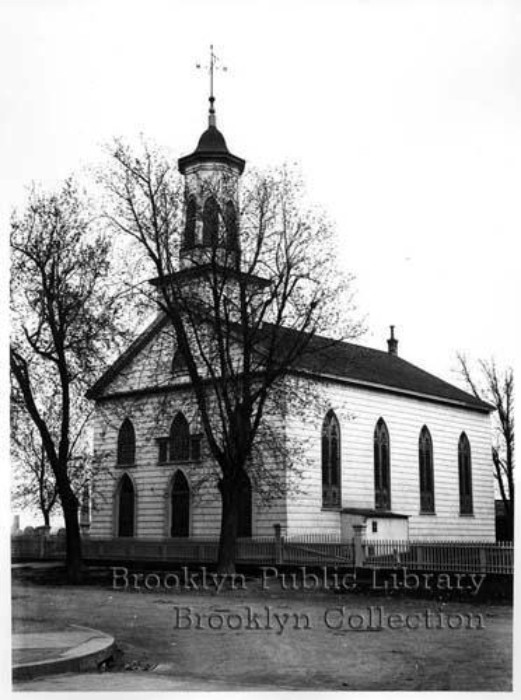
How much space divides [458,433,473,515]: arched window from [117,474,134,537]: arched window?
15.0 m

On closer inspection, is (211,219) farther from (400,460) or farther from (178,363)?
(400,460)

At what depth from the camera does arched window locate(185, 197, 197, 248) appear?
24.6 metres

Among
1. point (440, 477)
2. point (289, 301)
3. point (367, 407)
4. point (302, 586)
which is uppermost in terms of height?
point (289, 301)

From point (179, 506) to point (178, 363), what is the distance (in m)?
10.0

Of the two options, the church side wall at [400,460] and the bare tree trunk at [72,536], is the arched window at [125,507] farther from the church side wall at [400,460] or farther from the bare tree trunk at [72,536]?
the bare tree trunk at [72,536]

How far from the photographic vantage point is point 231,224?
957 inches

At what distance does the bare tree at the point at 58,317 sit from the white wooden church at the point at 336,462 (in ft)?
17.8

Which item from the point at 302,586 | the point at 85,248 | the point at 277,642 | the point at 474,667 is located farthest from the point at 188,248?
the point at 474,667

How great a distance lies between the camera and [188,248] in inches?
966

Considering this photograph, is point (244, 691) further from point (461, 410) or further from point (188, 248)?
point (461, 410)

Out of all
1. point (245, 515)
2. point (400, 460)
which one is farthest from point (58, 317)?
point (400, 460)

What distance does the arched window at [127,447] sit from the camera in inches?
1378

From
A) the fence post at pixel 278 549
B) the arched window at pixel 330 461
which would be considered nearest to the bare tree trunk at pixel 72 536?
the fence post at pixel 278 549

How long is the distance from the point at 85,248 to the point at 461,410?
2504 cm
